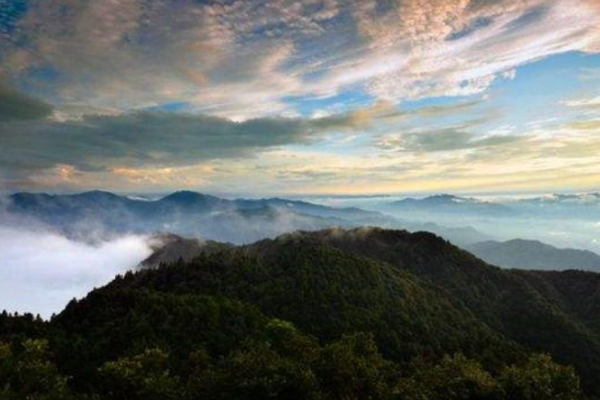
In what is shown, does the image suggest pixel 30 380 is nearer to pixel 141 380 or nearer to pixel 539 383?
pixel 141 380

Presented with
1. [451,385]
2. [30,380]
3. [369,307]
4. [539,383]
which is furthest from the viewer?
[369,307]

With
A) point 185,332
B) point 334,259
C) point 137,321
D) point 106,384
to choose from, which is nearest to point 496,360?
point 334,259

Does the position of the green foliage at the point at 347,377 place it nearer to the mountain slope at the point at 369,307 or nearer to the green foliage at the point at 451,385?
the green foliage at the point at 451,385

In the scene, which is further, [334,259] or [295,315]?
[334,259]

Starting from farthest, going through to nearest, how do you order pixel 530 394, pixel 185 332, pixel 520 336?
1. pixel 520 336
2. pixel 185 332
3. pixel 530 394

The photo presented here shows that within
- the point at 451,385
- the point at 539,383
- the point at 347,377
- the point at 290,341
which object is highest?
the point at 347,377

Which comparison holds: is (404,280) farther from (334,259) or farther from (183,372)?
(183,372)

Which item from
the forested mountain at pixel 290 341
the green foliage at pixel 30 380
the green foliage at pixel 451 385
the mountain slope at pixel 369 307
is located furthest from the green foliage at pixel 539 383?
the green foliage at pixel 30 380

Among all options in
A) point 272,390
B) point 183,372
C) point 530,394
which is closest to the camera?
point 272,390

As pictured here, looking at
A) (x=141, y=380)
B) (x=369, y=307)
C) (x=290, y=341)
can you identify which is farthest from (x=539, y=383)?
(x=369, y=307)
